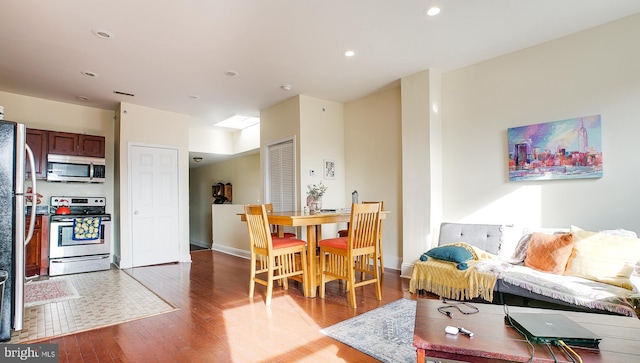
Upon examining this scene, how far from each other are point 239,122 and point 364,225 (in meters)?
4.55

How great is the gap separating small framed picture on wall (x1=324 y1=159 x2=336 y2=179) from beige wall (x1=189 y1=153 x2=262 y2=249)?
84.7 inches

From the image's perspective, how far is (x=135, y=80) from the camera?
169 inches

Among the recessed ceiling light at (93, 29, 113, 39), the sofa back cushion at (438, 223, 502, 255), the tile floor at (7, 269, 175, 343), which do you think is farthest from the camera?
the sofa back cushion at (438, 223, 502, 255)

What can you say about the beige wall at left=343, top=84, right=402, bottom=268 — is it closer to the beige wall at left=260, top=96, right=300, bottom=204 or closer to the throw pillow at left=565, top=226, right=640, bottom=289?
the beige wall at left=260, top=96, right=300, bottom=204

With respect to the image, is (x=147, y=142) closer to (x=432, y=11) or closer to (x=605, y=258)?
(x=432, y=11)

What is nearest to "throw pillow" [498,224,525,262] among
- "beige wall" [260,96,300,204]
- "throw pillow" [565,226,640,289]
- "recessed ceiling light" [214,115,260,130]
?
"throw pillow" [565,226,640,289]

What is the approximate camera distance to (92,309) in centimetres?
312

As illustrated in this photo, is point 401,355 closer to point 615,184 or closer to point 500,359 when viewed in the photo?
point 500,359

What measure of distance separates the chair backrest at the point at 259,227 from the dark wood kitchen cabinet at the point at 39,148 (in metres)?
3.55

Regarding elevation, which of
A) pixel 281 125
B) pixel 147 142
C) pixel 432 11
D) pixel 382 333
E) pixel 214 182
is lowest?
pixel 382 333

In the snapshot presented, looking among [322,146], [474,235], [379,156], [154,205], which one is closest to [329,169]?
[322,146]

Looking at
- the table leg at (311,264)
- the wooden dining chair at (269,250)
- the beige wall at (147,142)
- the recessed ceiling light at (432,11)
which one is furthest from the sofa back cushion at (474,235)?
the beige wall at (147,142)

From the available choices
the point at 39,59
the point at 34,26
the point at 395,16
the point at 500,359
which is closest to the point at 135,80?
the point at 39,59

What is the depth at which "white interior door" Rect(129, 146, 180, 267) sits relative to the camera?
528cm
